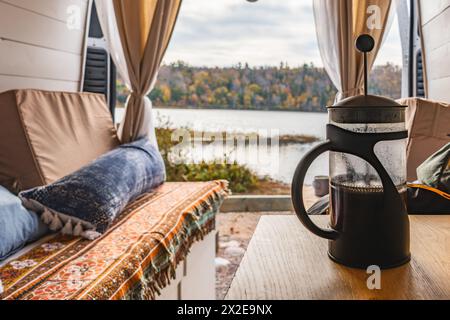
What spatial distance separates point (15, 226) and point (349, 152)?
1.13 metres

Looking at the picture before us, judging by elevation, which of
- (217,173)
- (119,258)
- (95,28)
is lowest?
(119,258)

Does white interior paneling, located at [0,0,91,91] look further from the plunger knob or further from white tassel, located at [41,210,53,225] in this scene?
the plunger knob

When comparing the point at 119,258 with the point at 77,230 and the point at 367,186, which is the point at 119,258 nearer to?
the point at 77,230

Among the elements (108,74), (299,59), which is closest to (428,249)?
(299,59)

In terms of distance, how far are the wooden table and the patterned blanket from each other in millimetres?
582

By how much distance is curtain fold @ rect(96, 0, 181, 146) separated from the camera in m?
2.68

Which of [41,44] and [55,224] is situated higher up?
[41,44]

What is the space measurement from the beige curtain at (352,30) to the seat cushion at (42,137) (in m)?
1.52

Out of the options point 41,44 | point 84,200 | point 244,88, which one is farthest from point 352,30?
point 84,200

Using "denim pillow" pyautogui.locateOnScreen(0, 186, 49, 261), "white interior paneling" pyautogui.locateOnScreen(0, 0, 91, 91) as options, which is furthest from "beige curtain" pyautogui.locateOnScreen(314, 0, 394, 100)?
"denim pillow" pyautogui.locateOnScreen(0, 186, 49, 261)

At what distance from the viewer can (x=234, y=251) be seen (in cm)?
277

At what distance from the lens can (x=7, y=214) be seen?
131 centimetres

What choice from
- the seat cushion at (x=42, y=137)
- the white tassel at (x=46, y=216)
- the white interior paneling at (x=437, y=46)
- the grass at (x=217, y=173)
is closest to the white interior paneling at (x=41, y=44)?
the seat cushion at (x=42, y=137)

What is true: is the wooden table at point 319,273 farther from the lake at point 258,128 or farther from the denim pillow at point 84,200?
the lake at point 258,128
